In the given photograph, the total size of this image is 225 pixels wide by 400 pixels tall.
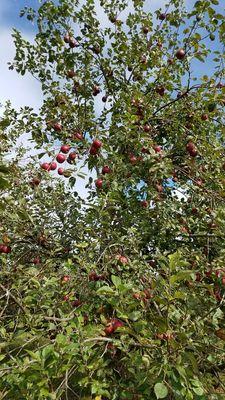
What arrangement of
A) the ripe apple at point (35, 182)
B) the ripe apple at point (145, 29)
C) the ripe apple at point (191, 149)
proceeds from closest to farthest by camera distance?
the ripe apple at point (35, 182) < the ripe apple at point (191, 149) < the ripe apple at point (145, 29)

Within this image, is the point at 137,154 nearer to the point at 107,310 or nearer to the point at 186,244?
the point at 186,244

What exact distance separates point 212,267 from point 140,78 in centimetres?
297

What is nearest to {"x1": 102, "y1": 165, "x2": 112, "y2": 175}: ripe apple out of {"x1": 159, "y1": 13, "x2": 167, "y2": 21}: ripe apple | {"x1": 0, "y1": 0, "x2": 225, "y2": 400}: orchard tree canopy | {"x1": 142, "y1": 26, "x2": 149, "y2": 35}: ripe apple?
{"x1": 0, "y1": 0, "x2": 225, "y2": 400}: orchard tree canopy

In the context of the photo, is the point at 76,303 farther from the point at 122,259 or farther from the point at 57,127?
the point at 57,127

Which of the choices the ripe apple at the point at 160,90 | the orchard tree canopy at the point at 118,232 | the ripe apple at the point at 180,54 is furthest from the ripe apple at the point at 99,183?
the ripe apple at the point at 180,54

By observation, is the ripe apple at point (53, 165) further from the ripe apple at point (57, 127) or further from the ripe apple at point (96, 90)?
the ripe apple at point (96, 90)

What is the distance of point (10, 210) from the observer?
4.09 m

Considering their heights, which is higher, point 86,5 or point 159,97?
point 86,5

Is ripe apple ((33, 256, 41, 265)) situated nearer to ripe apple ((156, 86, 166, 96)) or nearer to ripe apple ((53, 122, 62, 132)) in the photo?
ripe apple ((53, 122, 62, 132))

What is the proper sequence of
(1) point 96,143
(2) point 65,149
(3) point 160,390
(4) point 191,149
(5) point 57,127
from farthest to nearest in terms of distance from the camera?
1. (5) point 57,127
2. (4) point 191,149
3. (2) point 65,149
4. (1) point 96,143
5. (3) point 160,390

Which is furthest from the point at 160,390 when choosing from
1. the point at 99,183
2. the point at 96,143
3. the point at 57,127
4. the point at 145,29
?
the point at 145,29

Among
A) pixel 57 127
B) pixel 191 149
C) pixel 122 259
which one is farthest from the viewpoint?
pixel 57 127

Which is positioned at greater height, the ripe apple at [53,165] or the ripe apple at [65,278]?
the ripe apple at [53,165]

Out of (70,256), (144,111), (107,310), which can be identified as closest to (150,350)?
(107,310)
